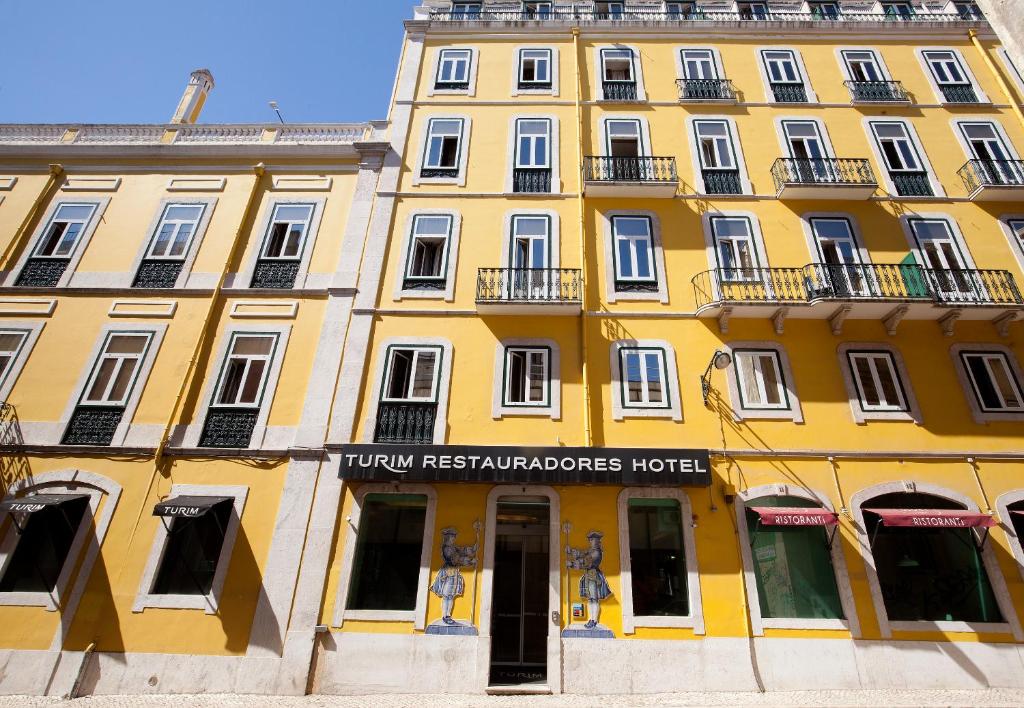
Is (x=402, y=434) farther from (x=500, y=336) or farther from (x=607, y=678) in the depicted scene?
(x=607, y=678)

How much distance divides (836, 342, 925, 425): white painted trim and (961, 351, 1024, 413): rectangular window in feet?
→ 4.72

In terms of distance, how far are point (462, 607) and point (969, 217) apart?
1609cm

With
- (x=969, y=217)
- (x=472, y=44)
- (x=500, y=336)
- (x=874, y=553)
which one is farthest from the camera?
(x=472, y=44)

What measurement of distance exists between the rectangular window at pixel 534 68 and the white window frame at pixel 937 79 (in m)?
12.0

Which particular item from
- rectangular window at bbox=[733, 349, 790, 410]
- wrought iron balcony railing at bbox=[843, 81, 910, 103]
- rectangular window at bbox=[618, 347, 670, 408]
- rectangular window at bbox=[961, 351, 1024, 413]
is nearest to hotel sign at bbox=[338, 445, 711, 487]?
rectangular window at bbox=[618, 347, 670, 408]

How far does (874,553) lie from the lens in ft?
33.5

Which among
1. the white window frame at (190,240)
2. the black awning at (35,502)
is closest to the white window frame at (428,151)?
the white window frame at (190,240)

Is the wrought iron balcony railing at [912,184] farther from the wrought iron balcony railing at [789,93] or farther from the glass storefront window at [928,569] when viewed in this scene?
the glass storefront window at [928,569]

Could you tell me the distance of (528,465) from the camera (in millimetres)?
10227

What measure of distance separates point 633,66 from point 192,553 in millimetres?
18324

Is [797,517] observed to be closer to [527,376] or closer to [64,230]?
[527,376]

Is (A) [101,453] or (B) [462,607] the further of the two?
(A) [101,453]

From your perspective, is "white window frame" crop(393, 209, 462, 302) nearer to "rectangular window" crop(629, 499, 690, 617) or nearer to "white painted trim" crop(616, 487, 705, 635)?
"white painted trim" crop(616, 487, 705, 635)

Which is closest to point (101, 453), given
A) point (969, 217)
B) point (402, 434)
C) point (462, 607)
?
point (402, 434)
